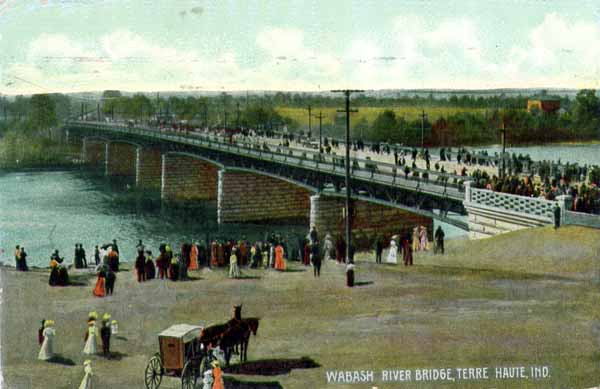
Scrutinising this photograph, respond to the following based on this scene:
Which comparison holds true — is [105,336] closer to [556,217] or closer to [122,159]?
[556,217]

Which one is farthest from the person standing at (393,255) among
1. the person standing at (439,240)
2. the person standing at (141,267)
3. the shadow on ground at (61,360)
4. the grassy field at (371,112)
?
the shadow on ground at (61,360)

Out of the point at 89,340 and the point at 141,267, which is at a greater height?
the point at 141,267

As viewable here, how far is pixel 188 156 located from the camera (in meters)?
48.5

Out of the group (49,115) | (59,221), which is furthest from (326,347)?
(59,221)

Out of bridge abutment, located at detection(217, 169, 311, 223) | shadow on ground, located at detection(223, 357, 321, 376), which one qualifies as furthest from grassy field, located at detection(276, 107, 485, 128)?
shadow on ground, located at detection(223, 357, 321, 376)

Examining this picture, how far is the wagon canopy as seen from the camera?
14.3 meters

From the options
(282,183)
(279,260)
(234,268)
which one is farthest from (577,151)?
(282,183)

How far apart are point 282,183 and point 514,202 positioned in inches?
782

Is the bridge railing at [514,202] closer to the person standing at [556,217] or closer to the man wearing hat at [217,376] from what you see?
the person standing at [556,217]

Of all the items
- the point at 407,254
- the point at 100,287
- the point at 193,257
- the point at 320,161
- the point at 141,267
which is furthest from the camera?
the point at 320,161

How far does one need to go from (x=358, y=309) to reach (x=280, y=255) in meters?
4.68

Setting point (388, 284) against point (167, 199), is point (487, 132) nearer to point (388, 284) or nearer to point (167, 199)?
point (388, 284)

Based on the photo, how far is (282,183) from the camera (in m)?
40.7

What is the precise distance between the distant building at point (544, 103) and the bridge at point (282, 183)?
10.2 ft
